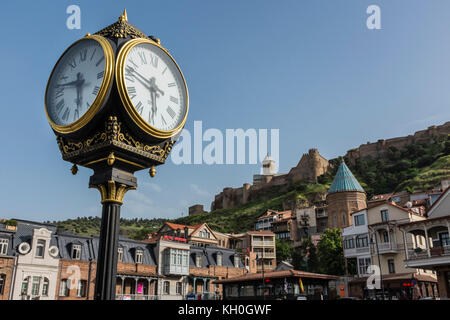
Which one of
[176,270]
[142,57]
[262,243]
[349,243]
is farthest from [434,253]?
[262,243]

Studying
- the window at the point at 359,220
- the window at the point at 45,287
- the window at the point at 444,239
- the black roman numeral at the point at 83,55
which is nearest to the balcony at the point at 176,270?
the window at the point at 45,287

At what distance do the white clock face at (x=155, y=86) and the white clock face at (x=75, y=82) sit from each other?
19.6 inches

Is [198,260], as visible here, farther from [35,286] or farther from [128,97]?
[128,97]

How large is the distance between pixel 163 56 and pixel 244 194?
12249 centimetres

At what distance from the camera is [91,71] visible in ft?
21.4

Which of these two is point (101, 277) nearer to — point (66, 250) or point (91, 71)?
point (91, 71)

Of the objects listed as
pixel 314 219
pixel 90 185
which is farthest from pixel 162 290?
pixel 314 219

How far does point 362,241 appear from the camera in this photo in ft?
130

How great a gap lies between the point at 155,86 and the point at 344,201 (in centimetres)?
6343

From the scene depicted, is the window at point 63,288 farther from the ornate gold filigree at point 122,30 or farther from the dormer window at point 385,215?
the ornate gold filigree at point 122,30

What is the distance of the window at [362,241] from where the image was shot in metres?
39.0

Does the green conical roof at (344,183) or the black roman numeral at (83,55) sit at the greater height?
the green conical roof at (344,183)

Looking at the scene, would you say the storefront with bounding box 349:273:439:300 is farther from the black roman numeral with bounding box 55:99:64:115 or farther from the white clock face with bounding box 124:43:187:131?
the black roman numeral with bounding box 55:99:64:115

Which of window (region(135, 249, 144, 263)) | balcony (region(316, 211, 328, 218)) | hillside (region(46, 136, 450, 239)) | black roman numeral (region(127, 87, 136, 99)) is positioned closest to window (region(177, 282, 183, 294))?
window (region(135, 249, 144, 263))
